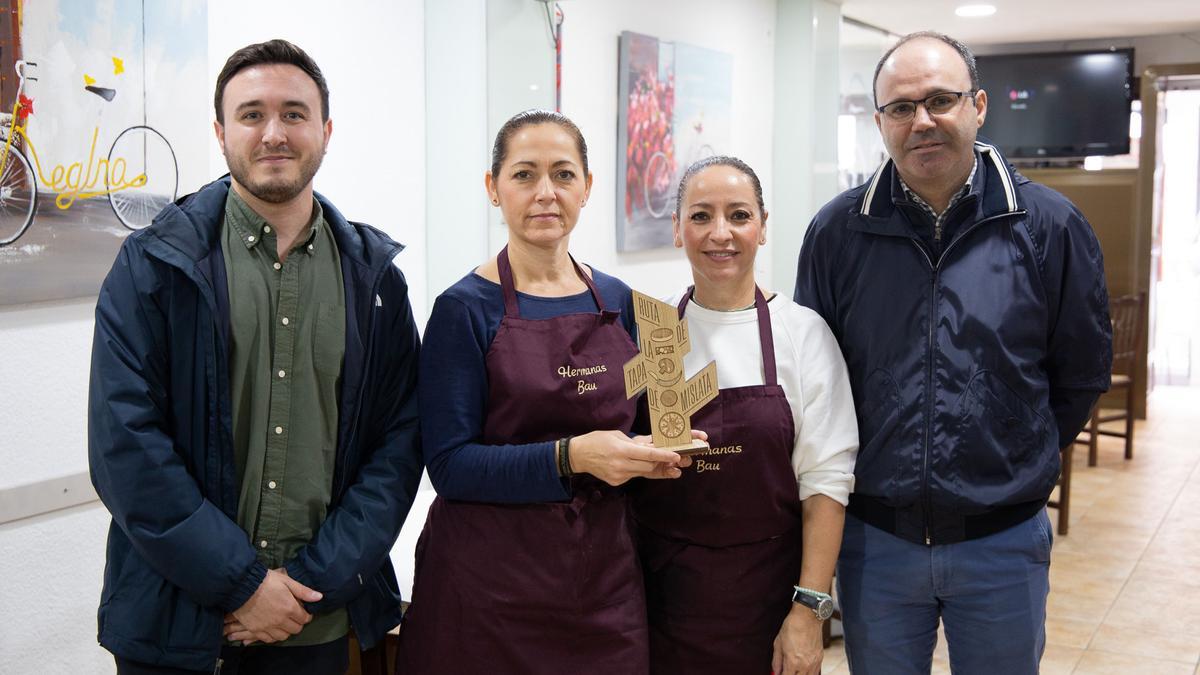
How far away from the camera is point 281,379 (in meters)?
1.77

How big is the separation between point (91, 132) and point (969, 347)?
185 centimetres

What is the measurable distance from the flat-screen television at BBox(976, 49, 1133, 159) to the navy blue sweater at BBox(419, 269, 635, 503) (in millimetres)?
6990

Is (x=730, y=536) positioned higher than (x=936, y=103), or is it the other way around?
(x=936, y=103)

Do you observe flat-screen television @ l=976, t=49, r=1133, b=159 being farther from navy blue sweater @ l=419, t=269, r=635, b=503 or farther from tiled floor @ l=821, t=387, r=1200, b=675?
navy blue sweater @ l=419, t=269, r=635, b=503

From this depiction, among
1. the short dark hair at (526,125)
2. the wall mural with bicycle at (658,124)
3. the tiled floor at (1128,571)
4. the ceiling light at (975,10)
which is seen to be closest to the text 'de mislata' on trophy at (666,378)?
the short dark hair at (526,125)

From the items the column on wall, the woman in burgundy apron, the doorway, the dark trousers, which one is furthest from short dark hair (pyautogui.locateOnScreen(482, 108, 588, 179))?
the doorway

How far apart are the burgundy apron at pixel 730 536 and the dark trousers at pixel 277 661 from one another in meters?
0.56

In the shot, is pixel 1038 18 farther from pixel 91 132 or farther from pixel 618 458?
pixel 618 458

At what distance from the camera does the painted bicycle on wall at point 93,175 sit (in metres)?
2.25

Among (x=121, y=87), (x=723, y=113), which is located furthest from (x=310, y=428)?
(x=723, y=113)

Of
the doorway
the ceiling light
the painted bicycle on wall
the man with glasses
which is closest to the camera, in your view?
the man with glasses

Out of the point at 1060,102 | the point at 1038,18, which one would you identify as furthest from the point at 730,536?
the point at 1060,102

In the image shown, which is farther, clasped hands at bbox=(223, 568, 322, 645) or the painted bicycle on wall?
the painted bicycle on wall

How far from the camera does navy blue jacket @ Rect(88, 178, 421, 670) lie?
166 centimetres
